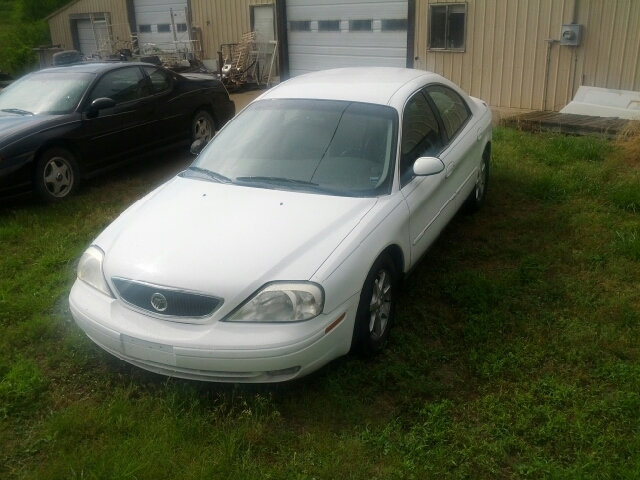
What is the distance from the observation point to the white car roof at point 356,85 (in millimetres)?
4688

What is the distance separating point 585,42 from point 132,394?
9164 millimetres

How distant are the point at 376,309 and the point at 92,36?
20418mm

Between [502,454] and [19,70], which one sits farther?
[19,70]

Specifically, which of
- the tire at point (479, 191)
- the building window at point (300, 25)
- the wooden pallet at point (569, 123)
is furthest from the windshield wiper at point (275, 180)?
the building window at point (300, 25)

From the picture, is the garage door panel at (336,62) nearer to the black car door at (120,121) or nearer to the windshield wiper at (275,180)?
the black car door at (120,121)

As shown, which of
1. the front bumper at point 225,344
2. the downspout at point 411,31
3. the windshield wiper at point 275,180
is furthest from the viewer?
the downspout at point 411,31

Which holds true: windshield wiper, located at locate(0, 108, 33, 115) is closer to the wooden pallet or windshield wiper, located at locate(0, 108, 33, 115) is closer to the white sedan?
the white sedan

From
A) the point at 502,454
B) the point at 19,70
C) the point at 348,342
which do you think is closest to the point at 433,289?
the point at 348,342

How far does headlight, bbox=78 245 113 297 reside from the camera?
12.0 ft

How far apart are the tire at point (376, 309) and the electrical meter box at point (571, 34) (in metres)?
7.62

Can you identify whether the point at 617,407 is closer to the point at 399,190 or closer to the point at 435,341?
the point at 435,341

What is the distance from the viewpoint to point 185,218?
3.88 metres

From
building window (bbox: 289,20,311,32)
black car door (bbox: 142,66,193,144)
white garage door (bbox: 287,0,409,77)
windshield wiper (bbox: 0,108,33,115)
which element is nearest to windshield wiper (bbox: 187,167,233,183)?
windshield wiper (bbox: 0,108,33,115)

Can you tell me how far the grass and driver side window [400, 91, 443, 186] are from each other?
0.94m
